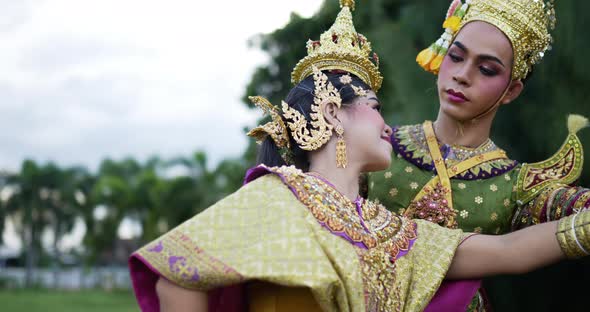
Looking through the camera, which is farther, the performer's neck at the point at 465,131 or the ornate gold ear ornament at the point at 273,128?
the performer's neck at the point at 465,131

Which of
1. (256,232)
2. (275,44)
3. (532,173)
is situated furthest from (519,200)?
(275,44)

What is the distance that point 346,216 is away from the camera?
8.08ft

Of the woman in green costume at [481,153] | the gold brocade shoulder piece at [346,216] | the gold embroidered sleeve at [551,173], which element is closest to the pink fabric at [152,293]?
the gold brocade shoulder piece at [346,216]

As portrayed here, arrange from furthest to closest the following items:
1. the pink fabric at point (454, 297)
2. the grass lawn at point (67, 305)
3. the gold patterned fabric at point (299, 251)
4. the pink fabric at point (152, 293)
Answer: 1. the grass lawn at point (67, 305)
2. the pink fabric at point (454, 297)
3. the pink fabric at point (152, 293)
4. the gold patterned fabric at point (299, 251)

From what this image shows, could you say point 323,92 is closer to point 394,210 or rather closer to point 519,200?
point 394,210

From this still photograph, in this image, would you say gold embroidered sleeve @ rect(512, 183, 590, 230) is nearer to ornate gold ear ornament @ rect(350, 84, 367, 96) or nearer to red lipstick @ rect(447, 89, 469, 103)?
red lipstick @ rect(447, 89, 469, 103)

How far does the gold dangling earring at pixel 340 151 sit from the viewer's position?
2537 mm

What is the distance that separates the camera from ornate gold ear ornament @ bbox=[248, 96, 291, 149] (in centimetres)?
256

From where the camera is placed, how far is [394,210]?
3072 millimetres

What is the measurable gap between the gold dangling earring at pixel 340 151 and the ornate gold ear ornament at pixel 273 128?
0.62 ft

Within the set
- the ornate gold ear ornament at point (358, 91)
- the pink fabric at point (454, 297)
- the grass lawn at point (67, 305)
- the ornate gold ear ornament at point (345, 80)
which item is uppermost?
the ornate gold ear ornament at point (345, 80)

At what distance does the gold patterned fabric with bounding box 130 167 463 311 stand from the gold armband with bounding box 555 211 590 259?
1.24 ft

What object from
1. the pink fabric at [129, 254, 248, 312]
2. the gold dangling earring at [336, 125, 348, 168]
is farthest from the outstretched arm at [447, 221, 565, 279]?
the pink fabric at [129, 254, 248, 312]

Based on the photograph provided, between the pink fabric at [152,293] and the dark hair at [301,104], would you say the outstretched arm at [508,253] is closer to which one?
the dark hair at [301,104]
